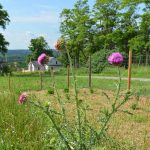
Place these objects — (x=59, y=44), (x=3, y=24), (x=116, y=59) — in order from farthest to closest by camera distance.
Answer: (x=3, y=24)
(x=59, y=44)
(x=116, y=59)

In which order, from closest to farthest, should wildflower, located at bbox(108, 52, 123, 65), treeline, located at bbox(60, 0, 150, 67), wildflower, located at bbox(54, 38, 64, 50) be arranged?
wildflower, located at bbox(108, 52, 123, 65), wildflower, located at bbox(54, 38, 64, 50), treeline, located at bbox(60, 0, 150, 67)

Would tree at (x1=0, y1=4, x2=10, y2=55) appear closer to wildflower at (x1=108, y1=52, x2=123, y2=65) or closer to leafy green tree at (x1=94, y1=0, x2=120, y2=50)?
leafy green tree at (x1=94, y1=0, x2=120, y2=50)

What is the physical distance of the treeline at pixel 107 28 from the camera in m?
52.7

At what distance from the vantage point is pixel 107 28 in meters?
61.9

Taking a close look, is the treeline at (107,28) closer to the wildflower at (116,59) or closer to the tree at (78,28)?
the tree at (78,28)

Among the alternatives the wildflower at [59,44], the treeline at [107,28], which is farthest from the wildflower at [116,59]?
the treeline at [107,28]

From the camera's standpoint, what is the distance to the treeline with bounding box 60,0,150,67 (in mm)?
52688

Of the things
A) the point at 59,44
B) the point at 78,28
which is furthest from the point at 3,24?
the point at 59,44

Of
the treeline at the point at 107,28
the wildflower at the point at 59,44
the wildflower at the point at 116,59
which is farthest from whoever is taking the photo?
the treeline at the point at 107,28

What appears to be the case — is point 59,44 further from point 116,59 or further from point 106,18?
point 106,18

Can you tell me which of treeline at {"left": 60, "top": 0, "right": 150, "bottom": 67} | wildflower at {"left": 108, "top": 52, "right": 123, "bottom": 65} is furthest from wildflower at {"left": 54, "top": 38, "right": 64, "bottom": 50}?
treeline at {"left": 60, "top": 0, "right": 150, "bottom": 67}

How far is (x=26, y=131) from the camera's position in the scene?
6.03 m

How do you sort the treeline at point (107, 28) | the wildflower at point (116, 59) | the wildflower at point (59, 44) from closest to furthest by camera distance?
1. the wildflower at point (116, 59)
2. the wildflower at point (59, 44)
3. the treeline at point (107, 28)

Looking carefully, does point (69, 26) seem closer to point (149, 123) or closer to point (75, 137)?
point (149, 123)
